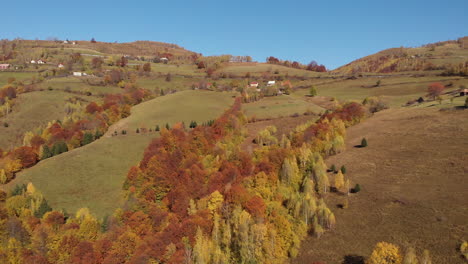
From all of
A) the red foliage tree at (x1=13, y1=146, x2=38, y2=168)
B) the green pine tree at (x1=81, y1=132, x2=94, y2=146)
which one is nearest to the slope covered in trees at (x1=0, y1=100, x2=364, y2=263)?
the red foliage tree at (x1=13, y1=146, x2=38, y2=168)

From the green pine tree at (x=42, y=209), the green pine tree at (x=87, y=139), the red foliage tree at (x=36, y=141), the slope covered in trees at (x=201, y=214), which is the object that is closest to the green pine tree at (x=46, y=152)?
the red foliage tree at (x=36, y=141)

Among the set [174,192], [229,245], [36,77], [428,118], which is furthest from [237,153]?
[36,77]

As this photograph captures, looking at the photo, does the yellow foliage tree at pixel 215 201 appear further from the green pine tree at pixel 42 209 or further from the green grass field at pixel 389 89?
the green grass field at pixel 389 89

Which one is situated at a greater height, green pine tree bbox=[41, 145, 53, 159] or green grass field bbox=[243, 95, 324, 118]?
green grass field bbox=[243, 95, 324, 118]

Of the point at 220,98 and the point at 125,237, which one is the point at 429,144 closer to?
the point at 125,237

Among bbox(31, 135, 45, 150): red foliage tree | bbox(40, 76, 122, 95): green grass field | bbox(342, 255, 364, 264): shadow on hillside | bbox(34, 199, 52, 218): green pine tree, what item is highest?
bbox(40, 76, 122, 95): green grass field

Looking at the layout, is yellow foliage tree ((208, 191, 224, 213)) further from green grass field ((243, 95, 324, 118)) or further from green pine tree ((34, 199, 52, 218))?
green grass field ((243, 95, 324, 118))
